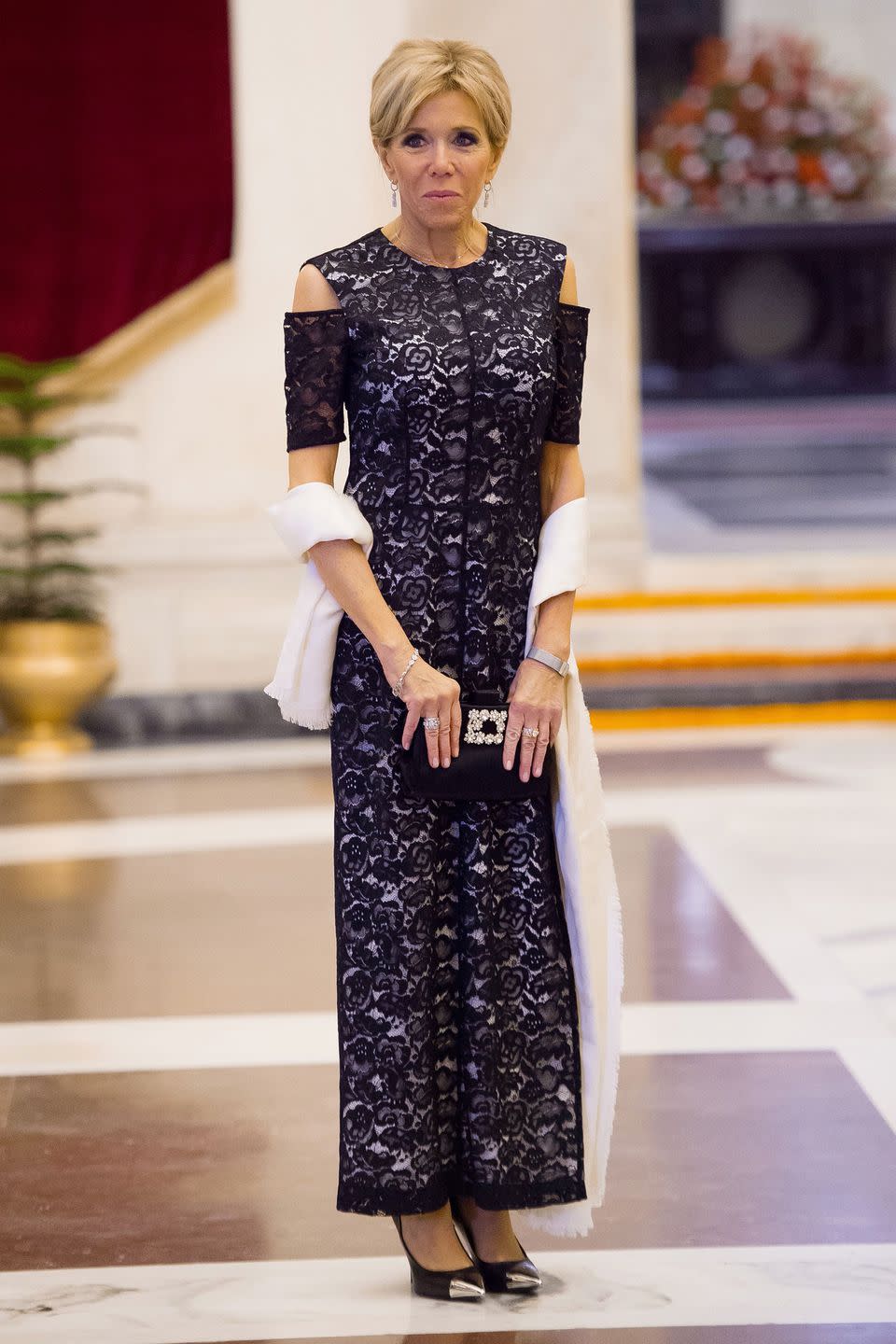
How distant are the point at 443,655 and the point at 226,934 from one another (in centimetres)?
231

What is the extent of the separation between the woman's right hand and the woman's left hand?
7 centimetres

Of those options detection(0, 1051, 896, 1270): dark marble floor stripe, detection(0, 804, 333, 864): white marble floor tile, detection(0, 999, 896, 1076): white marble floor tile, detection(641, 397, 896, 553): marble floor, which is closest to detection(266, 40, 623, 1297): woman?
detection(0, 1051, 896, 1270): dark marble floor stripe

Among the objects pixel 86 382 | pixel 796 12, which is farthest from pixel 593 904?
pixel 796 12

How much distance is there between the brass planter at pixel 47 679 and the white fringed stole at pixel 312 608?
4842 mm

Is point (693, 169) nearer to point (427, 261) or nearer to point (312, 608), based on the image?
point (427, 261)

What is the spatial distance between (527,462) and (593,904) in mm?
600

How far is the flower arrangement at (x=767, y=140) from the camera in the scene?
46.4 feet

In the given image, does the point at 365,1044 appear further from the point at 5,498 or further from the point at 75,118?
the point at 75,118

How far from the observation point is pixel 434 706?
256 cm

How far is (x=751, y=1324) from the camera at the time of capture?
8.69ft

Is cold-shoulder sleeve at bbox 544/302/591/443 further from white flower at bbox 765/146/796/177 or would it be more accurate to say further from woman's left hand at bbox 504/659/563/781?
white flower at bbox 765/146/796/177

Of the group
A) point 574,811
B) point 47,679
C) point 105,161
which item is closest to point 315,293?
point 574,811

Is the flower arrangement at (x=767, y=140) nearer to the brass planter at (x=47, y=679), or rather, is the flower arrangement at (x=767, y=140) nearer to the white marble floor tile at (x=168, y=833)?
the brass planter at (x=47, y=679)

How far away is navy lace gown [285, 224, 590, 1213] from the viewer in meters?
2.57
